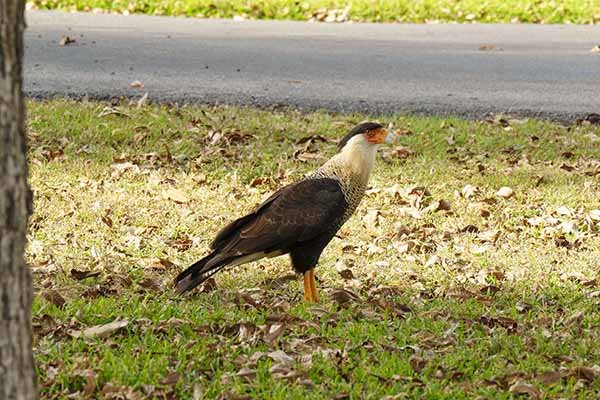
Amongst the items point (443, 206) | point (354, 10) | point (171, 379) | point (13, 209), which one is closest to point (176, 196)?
point (443, 206)

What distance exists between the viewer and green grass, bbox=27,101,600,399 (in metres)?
4.49

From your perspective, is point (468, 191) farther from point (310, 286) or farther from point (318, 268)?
point (310, 286)

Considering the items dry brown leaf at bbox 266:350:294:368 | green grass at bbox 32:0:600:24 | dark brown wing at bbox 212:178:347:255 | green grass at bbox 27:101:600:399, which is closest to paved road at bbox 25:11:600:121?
green grass at bbox 32:0:600:24

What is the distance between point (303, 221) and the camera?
5.49 meters

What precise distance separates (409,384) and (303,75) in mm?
6885

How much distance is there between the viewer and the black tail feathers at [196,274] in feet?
17.5

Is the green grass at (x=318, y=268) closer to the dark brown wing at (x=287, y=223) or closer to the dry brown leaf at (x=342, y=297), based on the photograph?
the dry brown leaf at (x=342, y=297)

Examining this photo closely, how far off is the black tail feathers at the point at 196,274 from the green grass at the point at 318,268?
5.0 inches

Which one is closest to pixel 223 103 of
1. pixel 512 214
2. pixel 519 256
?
pixel 512 214

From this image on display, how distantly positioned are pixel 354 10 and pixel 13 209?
11730 millimetres

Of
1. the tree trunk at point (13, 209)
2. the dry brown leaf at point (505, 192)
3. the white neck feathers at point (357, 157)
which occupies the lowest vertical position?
the dry brown leaf at point (505, 192)

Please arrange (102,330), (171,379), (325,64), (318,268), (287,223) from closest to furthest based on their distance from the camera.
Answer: (171,379) < (102,330) < (287,223) < (318,268) < (325,64)

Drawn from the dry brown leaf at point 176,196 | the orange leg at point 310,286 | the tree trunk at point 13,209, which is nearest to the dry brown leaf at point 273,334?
the orange leg at point 310,286

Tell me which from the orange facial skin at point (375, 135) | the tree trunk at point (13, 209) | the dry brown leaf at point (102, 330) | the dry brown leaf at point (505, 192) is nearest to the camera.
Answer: the tree trunk at point (13, 209)
